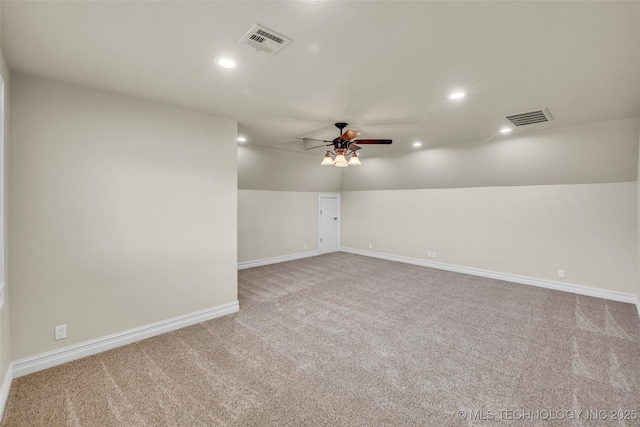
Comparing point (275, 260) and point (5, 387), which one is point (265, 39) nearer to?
point (5, 387)

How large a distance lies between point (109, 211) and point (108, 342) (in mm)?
1365

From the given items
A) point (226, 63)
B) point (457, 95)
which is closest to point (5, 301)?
point (226, 63)

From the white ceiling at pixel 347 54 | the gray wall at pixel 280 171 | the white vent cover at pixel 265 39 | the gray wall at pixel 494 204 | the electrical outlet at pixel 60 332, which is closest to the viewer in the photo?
the white ceiling at pixel 347 54

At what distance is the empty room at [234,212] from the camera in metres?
1.89

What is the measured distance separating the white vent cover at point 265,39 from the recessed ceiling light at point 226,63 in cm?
33

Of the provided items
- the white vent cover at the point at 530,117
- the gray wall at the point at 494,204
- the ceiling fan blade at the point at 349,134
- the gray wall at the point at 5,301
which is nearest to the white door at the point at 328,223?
the gray wall at the point at 494,204

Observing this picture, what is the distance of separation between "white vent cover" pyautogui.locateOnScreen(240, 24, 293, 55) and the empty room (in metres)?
0.02

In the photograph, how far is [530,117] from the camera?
3.73 meters

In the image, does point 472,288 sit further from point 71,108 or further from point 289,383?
point 71,108

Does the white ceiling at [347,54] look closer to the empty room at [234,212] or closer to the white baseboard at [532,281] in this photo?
the empty room at [234,212]

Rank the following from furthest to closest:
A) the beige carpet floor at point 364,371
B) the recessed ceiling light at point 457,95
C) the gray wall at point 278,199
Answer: the gray wall at point 278,199, the recessed ceiling light at point 457,95, the beige carpet floor at point 364,371

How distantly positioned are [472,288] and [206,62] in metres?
5.16

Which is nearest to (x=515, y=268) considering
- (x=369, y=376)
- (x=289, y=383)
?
(x=369, y=376)

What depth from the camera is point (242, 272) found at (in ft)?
19.4
